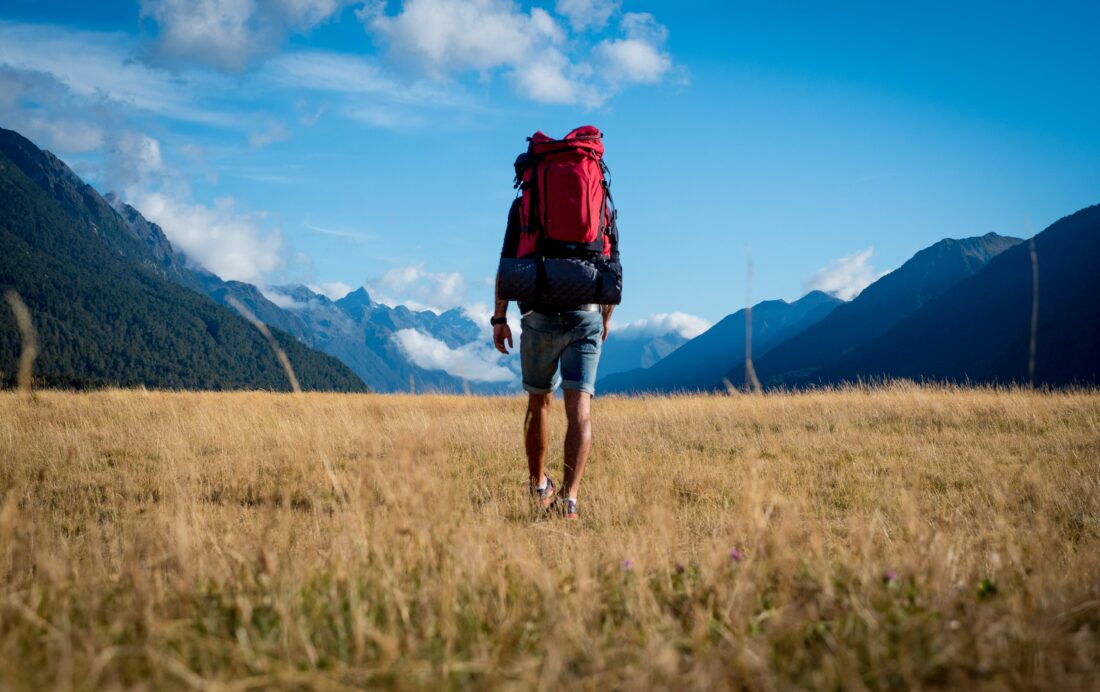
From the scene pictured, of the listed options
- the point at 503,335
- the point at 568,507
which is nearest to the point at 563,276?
the point at 503,335

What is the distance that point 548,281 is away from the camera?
4.77 m

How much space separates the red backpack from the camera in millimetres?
4820

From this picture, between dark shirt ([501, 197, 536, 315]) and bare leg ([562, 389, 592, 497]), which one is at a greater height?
dark shirt ([501, 197, 536, 315])

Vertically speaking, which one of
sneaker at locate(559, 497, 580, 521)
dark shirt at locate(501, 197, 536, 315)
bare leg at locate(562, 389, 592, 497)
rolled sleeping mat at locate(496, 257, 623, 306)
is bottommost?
sneaker at locate(559, 497, 580, 521)

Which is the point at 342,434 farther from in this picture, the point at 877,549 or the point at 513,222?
the point at 877,549

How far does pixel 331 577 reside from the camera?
2.63m

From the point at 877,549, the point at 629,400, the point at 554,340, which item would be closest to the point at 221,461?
the point at 554,340

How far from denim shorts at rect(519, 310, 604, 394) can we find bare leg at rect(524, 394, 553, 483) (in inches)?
6.4

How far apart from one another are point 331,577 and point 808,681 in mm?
1771

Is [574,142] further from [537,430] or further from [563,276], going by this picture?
[537,430]

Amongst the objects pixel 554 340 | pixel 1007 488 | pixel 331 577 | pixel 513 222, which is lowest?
pixel 1007 488

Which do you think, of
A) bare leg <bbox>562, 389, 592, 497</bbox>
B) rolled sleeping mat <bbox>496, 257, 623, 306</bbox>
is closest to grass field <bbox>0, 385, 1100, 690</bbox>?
bare leg <bbox>562, 389, 592, 497</bbox>

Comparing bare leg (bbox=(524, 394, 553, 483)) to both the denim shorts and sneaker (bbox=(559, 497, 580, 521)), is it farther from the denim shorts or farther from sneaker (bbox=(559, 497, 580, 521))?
sneaker (bbox=(559, 497, 580, 521))

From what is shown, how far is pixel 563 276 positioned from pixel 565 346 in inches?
22.4
